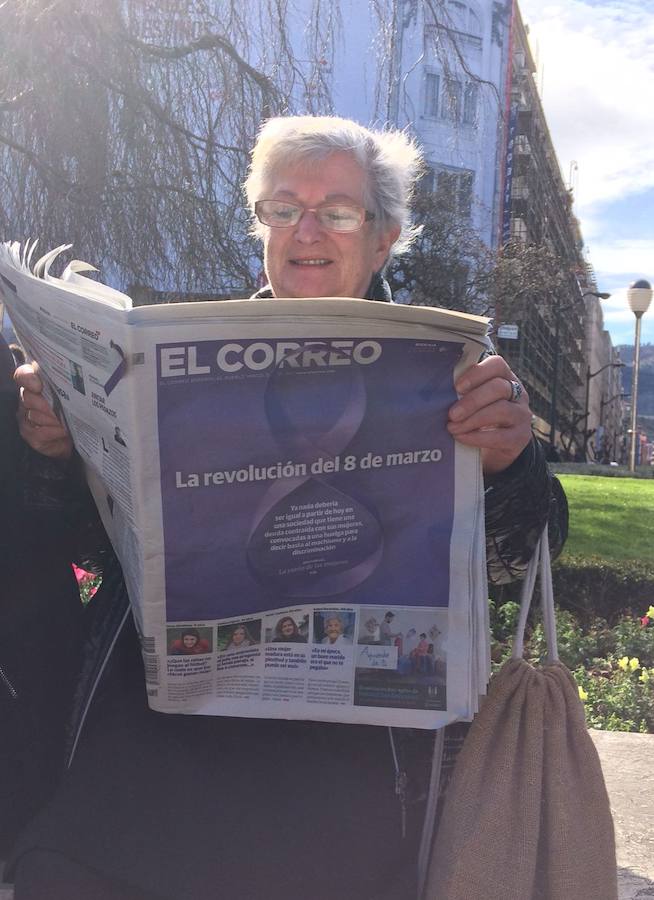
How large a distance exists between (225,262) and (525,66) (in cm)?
3873

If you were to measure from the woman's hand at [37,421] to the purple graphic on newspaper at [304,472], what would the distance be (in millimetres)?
397

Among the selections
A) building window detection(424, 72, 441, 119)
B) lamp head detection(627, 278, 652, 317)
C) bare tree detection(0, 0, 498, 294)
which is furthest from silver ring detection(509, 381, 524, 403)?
lamp head detection(627, 278, 652, 317)

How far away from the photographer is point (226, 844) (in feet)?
4.00

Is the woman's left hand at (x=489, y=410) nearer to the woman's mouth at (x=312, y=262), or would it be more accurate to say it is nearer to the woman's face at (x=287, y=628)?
the woman's face at (x=287, y=628)

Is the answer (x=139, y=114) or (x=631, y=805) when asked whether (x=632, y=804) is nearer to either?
(x=631, y=805)

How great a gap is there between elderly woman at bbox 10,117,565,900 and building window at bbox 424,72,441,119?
11.0 ft

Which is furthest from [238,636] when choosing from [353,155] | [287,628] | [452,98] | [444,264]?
[444,264]

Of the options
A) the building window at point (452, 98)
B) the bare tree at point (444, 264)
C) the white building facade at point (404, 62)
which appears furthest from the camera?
the bare tree at point (444, 264)

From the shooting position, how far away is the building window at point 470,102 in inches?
175

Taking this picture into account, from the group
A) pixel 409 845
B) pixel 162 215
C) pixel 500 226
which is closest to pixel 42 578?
pixel 409 845

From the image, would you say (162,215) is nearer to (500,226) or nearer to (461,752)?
(461,752)

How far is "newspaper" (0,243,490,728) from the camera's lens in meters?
1.12

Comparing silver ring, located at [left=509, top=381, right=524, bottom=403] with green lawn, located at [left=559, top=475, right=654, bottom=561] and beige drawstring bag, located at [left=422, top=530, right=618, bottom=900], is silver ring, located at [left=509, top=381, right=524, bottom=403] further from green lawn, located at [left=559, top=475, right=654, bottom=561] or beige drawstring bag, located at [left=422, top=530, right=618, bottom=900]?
green lawn, located at [left=559, top=475, right=654, bottom=561]

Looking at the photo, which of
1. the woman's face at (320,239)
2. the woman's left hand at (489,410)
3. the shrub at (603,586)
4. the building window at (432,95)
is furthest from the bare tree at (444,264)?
the woman's left hand at (489,410)
